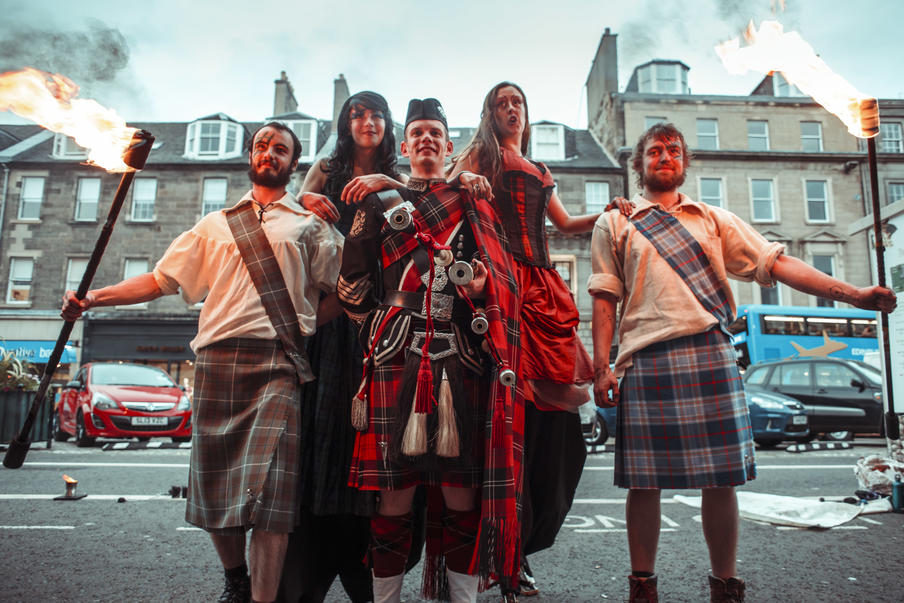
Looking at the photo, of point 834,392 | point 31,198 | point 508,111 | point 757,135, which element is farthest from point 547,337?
point 31,198

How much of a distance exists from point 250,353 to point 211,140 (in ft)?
89.9

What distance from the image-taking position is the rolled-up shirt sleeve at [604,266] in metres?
2.97

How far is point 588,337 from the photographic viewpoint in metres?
25.6

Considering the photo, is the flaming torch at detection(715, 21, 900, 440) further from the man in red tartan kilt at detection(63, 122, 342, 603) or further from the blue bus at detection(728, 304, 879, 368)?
the blue bus at detection(728, 304, 879, 368)

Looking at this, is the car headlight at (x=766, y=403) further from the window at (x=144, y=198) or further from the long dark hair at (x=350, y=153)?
the window at (x=144, y=198)

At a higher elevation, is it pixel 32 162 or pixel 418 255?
pixel 32 162

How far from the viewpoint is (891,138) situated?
2838cm

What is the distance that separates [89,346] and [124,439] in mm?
15855

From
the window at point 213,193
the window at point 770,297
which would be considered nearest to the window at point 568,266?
the window at point 770,297

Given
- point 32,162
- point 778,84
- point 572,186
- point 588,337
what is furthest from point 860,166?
point 32,162

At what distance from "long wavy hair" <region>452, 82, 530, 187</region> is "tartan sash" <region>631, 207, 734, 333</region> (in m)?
0.76

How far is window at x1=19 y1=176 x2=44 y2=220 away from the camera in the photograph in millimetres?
26109

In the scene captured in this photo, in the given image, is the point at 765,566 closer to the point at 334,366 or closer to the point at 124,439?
the point at 334,366

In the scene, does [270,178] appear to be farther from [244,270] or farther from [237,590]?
[237,590]
